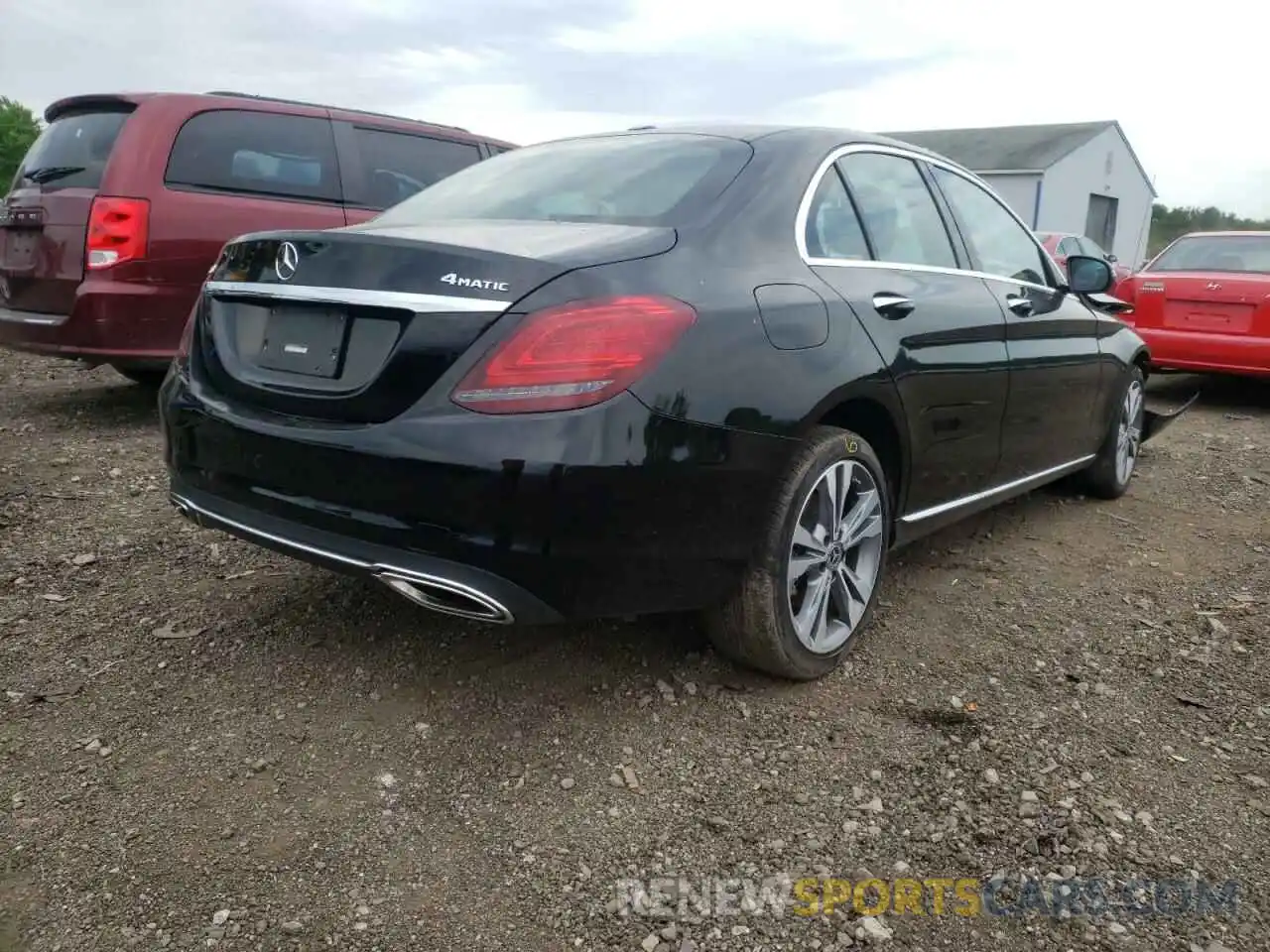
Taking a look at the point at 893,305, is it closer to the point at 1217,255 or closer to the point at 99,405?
the point at 99,405

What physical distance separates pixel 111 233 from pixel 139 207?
0.60ft

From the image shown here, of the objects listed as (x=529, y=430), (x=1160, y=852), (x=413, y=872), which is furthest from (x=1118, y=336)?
(x=413, y=872)

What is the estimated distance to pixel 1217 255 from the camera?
7.93 meters

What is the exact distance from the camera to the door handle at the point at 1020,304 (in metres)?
3.68

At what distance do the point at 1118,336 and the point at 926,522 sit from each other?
6.89 ft

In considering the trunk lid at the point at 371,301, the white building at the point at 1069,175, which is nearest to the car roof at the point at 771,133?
the trunk lid at the point at 371,301

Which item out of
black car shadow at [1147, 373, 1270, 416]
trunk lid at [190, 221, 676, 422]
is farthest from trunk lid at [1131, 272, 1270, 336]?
trunk lid at [190, 221, 676, 422]

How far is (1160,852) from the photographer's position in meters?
2.14

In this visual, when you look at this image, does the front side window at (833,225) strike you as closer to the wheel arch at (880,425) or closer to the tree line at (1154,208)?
the wheel arch at (880,425)

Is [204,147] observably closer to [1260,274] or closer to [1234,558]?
[1234,558]

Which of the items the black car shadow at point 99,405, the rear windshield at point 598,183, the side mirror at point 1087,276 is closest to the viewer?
the rear windshield at point 598,183

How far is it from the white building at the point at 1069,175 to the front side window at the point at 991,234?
27.4 metres

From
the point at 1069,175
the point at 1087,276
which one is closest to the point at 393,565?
the point at 1087,276

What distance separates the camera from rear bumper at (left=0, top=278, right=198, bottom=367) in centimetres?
494
